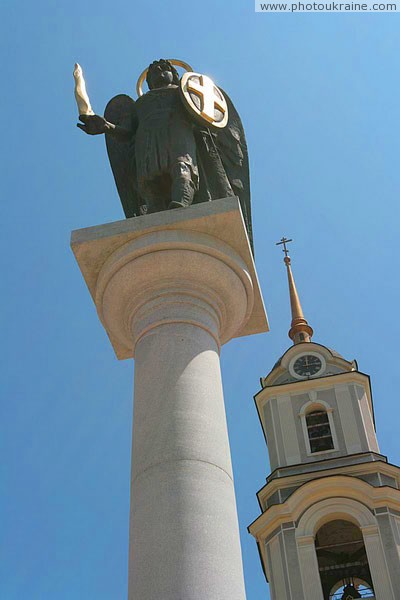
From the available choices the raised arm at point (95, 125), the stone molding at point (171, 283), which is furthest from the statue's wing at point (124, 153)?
the stone molding at point (171, 283)

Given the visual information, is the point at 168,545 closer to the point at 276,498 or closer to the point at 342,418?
the point at 276,498

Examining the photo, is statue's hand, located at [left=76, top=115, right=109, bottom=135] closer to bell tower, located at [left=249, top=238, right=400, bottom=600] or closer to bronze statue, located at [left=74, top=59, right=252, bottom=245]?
bronze statue, located at [left=74, top=59, right=252, bottom=245]

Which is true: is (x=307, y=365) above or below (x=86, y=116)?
above

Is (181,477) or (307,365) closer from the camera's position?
(181,477)

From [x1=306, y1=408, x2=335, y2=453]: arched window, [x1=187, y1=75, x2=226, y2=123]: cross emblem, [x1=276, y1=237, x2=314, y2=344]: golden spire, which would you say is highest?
[x1=276, y1=237, x2=314, y2=344]: golden spire

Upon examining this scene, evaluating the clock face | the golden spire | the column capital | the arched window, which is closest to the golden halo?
the column capital

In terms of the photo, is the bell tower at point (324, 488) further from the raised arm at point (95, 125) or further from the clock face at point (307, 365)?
the raised arm at point (95, 125)

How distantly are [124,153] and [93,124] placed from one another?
31.9 inches

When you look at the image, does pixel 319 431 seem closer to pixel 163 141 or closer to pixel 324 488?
pixel 324 488

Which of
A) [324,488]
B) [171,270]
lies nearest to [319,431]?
[324,488]

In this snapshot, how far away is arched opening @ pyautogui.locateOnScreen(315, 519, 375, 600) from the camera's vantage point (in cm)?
3142

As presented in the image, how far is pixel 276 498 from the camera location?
3434 cm

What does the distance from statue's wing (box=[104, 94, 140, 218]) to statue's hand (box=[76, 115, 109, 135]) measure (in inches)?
15.4

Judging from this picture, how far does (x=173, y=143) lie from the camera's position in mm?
9039
